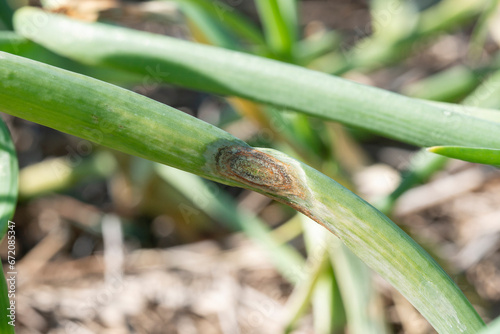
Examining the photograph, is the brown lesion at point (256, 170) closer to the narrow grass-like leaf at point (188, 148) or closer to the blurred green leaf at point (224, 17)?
the narrow grass-like leaf at point (188, 148)

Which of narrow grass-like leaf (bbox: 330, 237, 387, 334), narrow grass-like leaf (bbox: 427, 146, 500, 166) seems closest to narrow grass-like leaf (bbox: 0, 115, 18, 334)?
narrow grass-like leaf (bbox: 427, 146, 500, 166)

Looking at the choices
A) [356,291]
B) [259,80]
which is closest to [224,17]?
[259,80]

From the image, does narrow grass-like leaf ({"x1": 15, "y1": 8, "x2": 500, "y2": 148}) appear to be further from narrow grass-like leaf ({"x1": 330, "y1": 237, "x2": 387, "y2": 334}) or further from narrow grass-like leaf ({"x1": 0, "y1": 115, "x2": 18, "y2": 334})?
narrow grass-like leaf ({"x1": 330, "y1": 237, "x2": 387, "y2": 334})

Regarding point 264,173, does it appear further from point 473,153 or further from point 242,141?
point 473,153

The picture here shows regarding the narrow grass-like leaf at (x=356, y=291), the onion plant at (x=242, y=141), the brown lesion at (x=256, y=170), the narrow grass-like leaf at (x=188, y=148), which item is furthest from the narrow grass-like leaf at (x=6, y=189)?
the narrow grass-like leaf at (x=356, y=291)

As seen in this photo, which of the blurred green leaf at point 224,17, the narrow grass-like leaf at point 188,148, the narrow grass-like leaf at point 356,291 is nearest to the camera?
the narrow grass-like leaf at point 188,148

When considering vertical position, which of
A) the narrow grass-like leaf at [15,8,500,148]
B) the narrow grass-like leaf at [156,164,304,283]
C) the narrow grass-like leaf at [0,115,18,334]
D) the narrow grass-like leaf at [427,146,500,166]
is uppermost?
the narrow grass-like leaf at [427,146,500,166]

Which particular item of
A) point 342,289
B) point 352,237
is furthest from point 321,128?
point 352,237
